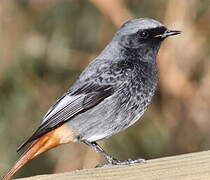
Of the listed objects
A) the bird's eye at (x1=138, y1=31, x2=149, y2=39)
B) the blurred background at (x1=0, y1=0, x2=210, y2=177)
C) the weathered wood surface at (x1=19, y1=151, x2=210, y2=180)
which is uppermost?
the bird's eye at (x1=138, y1=31, x2=149, y2=39)

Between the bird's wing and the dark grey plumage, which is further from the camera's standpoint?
the dark grey plumage

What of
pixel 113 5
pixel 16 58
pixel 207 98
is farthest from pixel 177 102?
pixel 16 58

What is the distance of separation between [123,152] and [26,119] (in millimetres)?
880

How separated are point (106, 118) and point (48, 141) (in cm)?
48

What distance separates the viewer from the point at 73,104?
5.11 meters

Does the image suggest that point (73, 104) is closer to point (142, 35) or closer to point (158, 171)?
point (142, 35)

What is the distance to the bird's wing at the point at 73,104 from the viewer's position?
4.92 m

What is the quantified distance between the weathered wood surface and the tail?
76cm

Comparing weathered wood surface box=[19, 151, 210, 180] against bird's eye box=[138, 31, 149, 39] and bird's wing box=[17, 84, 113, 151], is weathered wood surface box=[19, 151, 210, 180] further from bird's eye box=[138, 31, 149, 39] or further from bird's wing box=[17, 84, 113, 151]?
bird's eye box=[138, 31, 149, 39]

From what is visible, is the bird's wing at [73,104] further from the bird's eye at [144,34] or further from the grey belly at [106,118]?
the bird's eye at [144,34]

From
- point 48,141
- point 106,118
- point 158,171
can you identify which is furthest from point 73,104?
point 158,171

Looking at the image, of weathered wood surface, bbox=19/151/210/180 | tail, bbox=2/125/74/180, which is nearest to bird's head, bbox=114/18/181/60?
tail, bbox=2/125/74/180

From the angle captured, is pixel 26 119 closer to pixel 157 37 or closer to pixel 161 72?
pixel 161 72

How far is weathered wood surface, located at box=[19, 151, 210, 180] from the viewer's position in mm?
3803
